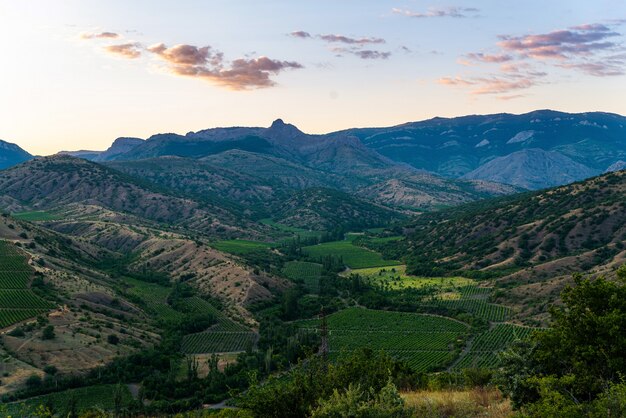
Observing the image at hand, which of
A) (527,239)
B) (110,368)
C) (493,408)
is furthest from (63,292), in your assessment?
(527,239)

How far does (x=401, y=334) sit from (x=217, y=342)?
4910 cm

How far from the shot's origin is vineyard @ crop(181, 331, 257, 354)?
123m

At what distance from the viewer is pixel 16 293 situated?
12400 centimetres

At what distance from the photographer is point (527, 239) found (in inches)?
7702

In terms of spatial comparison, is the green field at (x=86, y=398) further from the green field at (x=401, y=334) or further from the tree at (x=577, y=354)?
the tree at (x=577, y=354)

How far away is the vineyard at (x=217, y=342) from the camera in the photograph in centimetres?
12288

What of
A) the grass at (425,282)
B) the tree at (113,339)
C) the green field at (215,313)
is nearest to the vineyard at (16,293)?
the tree at (113,339)

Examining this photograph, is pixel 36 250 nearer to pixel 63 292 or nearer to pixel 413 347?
pixel 63 292

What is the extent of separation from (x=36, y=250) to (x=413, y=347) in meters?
124

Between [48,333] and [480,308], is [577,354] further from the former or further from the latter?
[480,308]

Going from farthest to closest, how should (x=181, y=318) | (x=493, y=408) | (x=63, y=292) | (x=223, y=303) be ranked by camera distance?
(x=223, y=303) → (x=181, y=318) → (x=63, y=292) → (x=493, y=408)

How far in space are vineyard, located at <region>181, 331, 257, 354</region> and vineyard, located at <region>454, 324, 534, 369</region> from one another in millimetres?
52299

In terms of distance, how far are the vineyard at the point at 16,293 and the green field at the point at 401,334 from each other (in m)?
69.2

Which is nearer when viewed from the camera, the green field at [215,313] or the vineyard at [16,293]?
the vineyard at [16,293]
